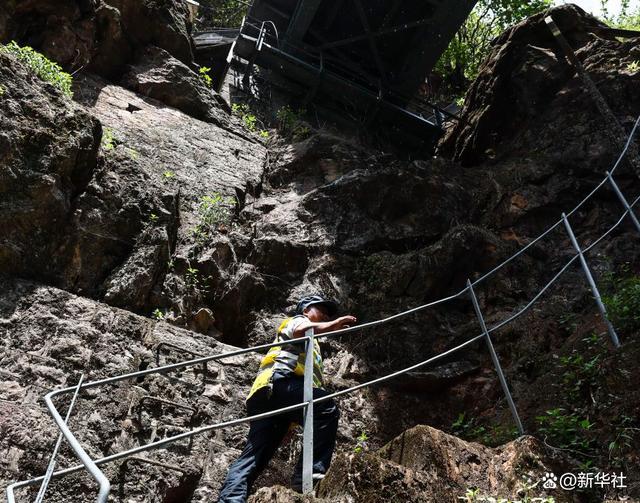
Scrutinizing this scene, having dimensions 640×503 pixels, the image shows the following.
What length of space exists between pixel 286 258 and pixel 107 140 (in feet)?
8.51

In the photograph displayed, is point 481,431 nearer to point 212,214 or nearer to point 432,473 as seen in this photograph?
point 432,473

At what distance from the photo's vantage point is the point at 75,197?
6184 mm

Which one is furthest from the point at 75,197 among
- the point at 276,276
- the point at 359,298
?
the point at 359,298

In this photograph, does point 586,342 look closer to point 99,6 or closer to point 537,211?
point 537,211

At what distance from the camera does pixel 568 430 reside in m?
4.16

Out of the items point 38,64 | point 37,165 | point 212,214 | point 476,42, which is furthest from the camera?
point 476,42

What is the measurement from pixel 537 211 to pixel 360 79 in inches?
242

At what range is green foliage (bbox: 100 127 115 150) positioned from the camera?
23.5ft

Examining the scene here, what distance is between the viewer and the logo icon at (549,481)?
3485 mm

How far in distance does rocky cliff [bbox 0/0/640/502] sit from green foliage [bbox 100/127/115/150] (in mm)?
60

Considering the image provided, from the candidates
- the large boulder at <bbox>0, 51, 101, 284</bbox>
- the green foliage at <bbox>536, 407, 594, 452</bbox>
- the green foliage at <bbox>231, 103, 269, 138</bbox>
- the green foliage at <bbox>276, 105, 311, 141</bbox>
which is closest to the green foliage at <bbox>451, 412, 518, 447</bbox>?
the green foliage at <bbox>536, 407, 594, 452</bbox>

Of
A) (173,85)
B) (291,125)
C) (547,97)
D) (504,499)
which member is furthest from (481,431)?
(291,125)

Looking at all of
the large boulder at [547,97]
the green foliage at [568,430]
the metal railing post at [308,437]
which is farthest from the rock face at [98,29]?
the green foliage at [568,430]

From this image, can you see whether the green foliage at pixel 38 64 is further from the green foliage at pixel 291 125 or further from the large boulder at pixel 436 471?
the large boulder at pixel 436 471
